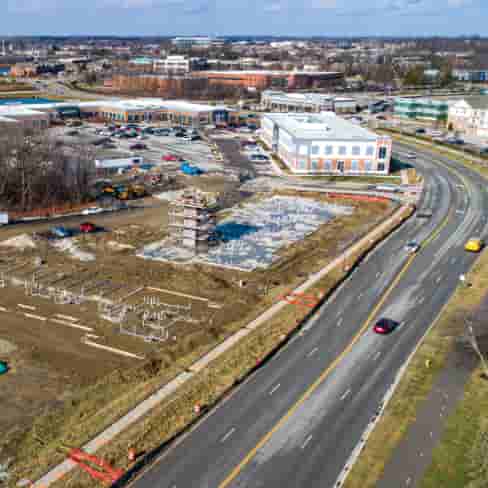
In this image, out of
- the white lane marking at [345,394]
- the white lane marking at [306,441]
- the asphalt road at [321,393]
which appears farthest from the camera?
the white lane marking at [345,394]

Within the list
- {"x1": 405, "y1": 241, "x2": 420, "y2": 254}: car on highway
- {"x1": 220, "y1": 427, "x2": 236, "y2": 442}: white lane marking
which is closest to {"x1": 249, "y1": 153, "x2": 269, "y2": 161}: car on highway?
{"x1": 405, "y1": 241, "x2": 420, "y2": 254}: car on highway

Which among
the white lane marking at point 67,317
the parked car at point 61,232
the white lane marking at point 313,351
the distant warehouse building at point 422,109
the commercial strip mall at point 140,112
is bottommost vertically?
the white lane marking at point 67,317

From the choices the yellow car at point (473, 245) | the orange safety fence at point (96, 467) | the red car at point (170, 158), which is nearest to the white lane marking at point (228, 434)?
the orange safety fence at point (96, 467)

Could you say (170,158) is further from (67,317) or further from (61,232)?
(67,317)

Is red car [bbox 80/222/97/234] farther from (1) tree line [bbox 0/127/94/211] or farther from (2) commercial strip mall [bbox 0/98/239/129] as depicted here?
(2) commercial strip mall [bbox 0/98/239/129]

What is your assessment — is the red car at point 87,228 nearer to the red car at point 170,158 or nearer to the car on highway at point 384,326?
the car on highway at point 384,326

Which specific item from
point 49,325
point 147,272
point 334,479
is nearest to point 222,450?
point 334,479

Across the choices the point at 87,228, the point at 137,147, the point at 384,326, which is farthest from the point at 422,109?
the point at 384,326
